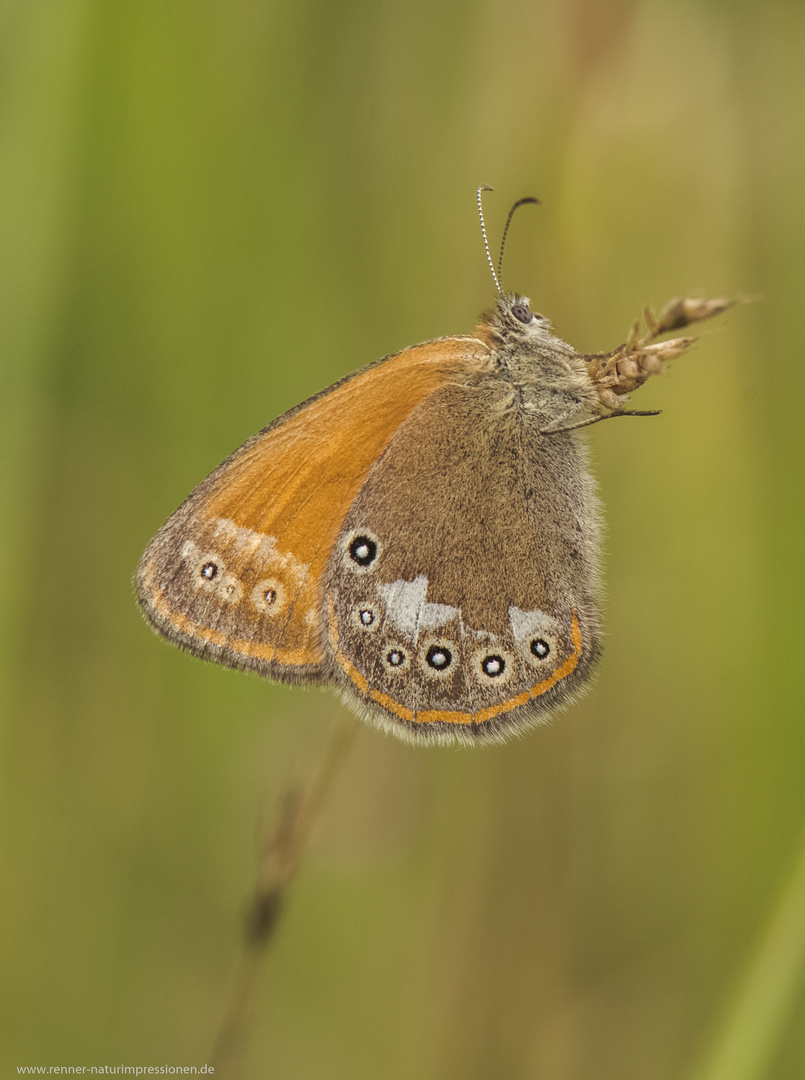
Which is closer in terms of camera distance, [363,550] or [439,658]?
[439,658]

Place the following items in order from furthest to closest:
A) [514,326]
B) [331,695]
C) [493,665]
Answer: [331,695], [514,326], [493,665]

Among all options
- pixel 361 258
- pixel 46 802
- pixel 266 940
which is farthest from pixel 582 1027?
pixel 361 258

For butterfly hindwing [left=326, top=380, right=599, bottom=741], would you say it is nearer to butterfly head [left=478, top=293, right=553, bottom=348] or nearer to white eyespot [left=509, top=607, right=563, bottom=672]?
white eyespot [left=509, top=607, right=563, bottom=672]

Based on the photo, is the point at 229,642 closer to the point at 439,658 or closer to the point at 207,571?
the point at 207,571

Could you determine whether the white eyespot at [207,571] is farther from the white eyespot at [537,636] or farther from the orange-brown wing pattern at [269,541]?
the white eyespot at [537,636]

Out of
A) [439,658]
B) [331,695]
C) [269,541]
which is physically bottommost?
[331,695]

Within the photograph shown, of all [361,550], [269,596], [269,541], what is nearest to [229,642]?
[269,596]
